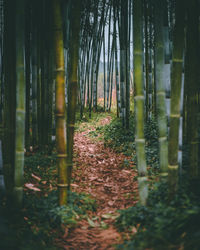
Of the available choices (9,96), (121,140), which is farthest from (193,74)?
(121,140)

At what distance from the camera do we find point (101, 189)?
2.80 metres

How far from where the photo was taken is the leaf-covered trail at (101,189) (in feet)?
5.83

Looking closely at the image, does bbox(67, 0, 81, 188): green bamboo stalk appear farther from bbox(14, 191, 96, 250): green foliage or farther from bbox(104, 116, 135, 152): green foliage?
bbox(104, 116, 135, 152): green foliage

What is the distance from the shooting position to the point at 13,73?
76.6 inches

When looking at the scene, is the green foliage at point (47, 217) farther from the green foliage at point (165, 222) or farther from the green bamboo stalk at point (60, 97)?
the green foliage at point (165, 222)

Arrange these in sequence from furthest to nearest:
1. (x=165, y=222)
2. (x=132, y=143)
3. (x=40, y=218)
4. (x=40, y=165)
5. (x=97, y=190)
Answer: (x=132, y=143), (x=40, y=165), (x=97, y=190), (x=40, y=218), (x=165, y=222)

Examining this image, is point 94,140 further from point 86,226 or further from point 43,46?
point 86,226

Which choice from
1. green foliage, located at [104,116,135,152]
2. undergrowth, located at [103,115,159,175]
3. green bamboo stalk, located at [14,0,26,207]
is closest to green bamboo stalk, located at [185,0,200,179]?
undergrowth, located at [103,115,159,175]

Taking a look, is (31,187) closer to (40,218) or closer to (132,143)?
(40,218)

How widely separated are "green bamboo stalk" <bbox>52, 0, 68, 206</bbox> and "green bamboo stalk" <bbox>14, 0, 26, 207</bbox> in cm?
28

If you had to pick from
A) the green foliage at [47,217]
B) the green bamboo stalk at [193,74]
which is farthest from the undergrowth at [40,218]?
the green bamboo stalk at [193,74]

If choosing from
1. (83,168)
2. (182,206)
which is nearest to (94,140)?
(83,168)

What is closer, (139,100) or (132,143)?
(139,100)

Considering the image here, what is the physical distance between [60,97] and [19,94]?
352 mm
